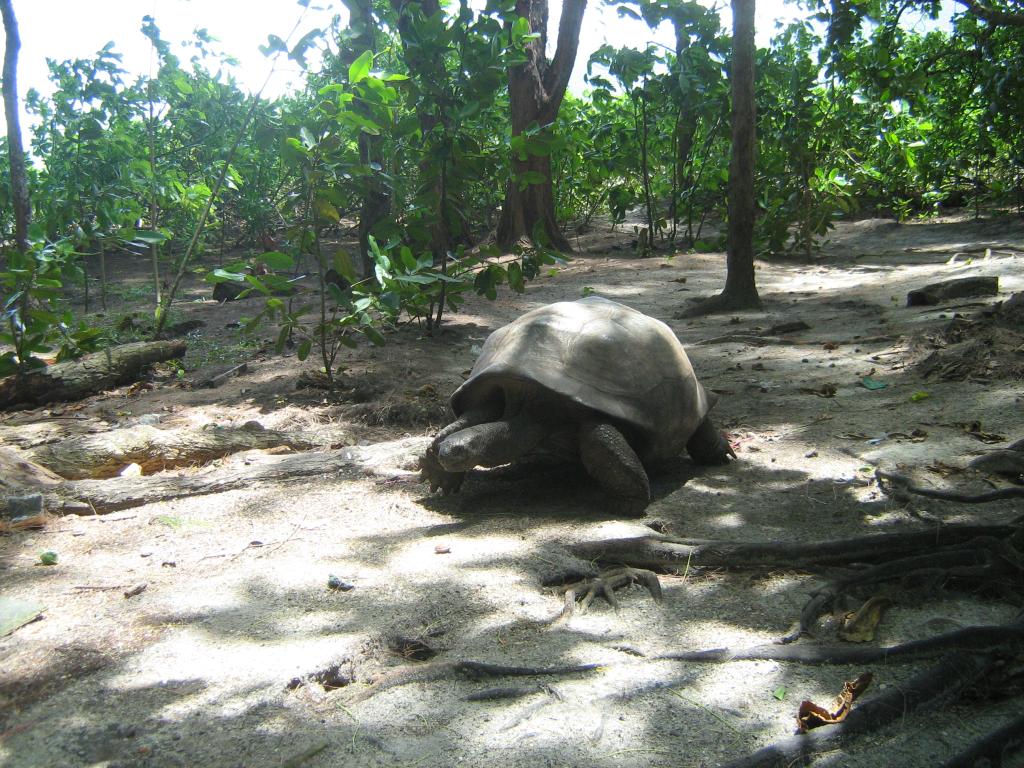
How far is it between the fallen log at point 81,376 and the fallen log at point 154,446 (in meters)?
1.74

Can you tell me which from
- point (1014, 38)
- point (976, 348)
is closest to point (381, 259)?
point (976, 348)

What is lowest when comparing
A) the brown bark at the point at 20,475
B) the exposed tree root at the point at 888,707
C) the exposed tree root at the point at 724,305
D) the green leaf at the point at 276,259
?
the exposed tree root at the point at 888,707

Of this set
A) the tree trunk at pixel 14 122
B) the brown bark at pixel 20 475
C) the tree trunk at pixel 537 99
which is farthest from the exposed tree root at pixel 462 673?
the tree trunk at pixel 537 99

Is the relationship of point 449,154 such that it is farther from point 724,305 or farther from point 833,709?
point 833,709

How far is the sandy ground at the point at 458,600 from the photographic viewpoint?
83.4 inches

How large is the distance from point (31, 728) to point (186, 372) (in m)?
5.31

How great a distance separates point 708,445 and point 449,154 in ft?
12.2

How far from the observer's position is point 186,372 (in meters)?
7.21

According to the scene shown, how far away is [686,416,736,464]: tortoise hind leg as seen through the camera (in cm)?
436

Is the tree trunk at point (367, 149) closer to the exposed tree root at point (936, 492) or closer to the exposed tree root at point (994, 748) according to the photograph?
the exposed tree root at point (936, 492)

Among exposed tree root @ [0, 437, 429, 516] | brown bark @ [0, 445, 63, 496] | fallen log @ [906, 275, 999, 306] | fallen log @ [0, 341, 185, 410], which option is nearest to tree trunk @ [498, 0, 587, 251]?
fallen log @ [906, 275, 999, 306]

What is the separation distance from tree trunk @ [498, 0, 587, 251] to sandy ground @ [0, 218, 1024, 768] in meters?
6.43

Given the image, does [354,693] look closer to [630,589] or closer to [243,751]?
[243,751]

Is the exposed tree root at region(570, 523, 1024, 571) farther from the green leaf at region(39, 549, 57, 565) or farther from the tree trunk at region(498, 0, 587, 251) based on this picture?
the tree trunk at region(498, 0, 587, 251)
